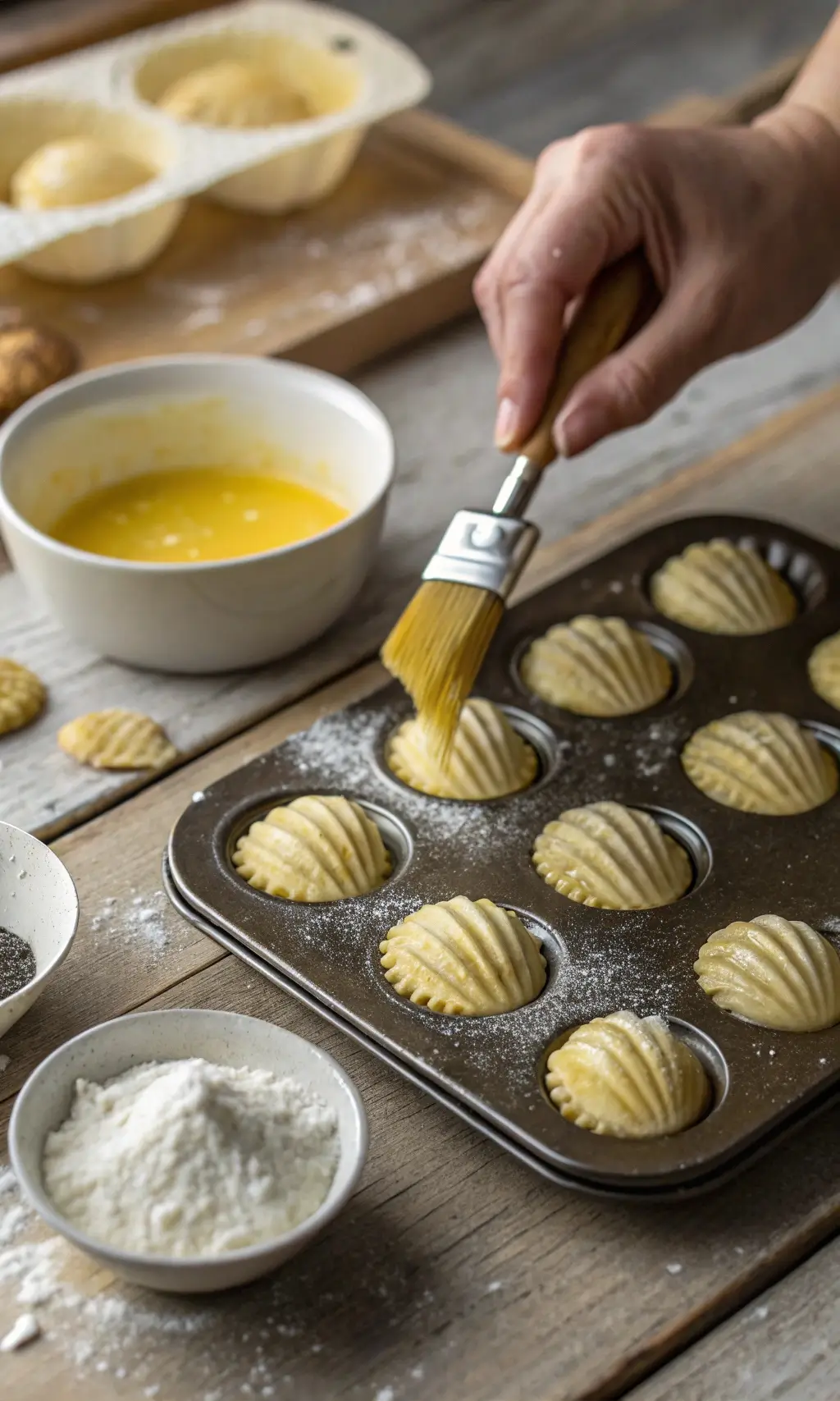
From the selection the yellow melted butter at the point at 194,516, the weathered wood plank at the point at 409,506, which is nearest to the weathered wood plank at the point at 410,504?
the weathered wood plank at the point at 409,506

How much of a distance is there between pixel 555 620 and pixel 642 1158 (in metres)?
0.75

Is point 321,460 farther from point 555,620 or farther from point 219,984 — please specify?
point 219,984

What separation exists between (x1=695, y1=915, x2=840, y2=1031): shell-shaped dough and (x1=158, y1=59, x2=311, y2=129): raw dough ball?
5.29ft

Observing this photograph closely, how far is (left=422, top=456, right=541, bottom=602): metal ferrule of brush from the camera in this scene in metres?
1.58

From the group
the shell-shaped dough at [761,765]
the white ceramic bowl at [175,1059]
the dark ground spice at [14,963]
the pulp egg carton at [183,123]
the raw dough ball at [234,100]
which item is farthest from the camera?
the raw dough ball at [234,100]

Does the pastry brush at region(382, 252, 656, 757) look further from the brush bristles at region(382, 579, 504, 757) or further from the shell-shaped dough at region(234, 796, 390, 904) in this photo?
the shell-shaped dough at region(234, 796, 390, 904)

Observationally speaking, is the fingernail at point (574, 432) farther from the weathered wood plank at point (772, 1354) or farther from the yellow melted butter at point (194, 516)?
the weathered wood plank at point (772, 1354)

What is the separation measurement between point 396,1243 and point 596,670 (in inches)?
27.3

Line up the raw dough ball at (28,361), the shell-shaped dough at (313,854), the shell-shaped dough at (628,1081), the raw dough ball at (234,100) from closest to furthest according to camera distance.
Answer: the shell-shaped dough at (628,1081), the shell-shaped dough at (313,854), the raw dough ball at (28,361), the raw dough ball at (234,100)

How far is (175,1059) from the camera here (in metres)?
1.28

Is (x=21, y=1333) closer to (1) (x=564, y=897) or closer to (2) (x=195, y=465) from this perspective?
(1) (x=564, y=897)

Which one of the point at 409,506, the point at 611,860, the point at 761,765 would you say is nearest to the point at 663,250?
the point at 409,506

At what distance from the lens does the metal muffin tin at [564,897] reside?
1261mm

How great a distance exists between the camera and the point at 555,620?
1.82 m
